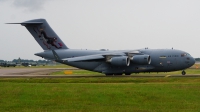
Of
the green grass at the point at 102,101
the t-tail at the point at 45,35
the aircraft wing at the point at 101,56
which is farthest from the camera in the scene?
the t-tail at the point at 45,35

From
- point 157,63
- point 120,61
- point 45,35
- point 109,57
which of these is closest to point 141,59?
point 157,63

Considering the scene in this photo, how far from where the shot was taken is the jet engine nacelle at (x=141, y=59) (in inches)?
1578

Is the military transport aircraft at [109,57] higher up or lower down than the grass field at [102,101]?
higher up

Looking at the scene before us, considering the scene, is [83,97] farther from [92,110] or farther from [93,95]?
[92,110]

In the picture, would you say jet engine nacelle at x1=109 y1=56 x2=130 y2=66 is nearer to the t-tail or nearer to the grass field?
the t-tail

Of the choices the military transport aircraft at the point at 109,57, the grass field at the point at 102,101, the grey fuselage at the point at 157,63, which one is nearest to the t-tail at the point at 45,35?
the military transport aircraft at the point at 109,57

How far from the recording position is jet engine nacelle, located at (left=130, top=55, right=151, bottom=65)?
4009 centimetres

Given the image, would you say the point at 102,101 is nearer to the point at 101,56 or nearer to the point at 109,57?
the point at 101,56

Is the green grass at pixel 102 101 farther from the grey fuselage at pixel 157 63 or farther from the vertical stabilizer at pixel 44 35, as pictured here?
the vertical stabilizer at pixel 44 35

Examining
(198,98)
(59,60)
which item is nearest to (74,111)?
(198,98)

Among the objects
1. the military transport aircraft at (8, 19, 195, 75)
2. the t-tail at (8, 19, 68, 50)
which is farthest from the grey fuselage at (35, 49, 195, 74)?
the t-tail at (8, 19, 68, 50)

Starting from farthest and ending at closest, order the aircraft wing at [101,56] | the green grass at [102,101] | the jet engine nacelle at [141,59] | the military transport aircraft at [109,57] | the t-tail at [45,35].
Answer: the t-tail at [45,35] → the aircraft wing at [101,56] → the military transport aircraft at [109,57] → the jet engine nacelle at [141,59] → the green grass at [102,101]


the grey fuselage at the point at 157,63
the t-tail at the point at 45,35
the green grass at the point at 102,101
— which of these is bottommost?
the green grass at the point at 102,101

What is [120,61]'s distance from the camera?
40.3m
